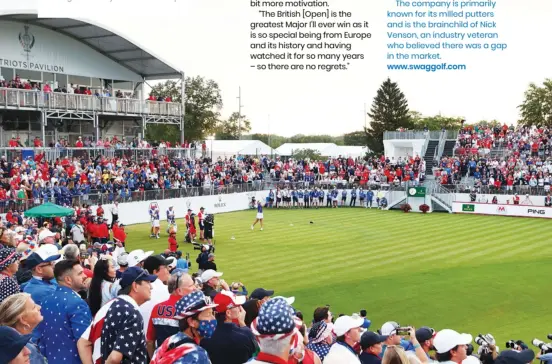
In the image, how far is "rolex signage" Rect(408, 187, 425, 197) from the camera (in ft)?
139

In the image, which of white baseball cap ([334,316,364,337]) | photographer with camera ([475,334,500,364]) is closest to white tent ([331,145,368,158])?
photographer with camera ([475,334,500,364])

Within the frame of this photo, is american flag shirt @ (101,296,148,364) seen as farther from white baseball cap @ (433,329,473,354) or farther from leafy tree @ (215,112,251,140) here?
leafy tree @ (215,112,251,140)

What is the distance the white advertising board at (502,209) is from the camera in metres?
37.4

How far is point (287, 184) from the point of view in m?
46.8

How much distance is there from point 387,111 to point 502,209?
51525 mm

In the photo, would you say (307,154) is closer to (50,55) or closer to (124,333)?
(50,55)

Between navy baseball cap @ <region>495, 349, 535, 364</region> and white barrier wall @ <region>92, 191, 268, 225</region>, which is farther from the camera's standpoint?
white barrier wall @ <region>92, 191, 268, 225</region>

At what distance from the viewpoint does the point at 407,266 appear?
67.8 ft

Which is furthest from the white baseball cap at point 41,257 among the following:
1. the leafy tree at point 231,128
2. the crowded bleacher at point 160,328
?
the leafy tree at point 231,128

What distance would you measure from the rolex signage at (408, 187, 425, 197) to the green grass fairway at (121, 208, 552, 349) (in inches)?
274

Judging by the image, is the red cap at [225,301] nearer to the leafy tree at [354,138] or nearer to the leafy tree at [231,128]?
the leafy tree at [231,128]

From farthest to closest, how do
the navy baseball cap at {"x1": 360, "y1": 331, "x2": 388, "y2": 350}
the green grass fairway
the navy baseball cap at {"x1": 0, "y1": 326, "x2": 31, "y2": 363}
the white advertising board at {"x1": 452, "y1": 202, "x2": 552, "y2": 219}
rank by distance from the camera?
the white advertising board at {"x1": 452, "y1": 202, "x2": 552, "y2": 219} → the green grass fairway → the navy baseball cap at {"x1": 360, "y1": 331, "x2": 388, "y2": 350} → the navy baseball cap at {"x1": 0, "y1": 326, "x2": 31, "y2": 363}

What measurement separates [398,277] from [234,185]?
26.2m

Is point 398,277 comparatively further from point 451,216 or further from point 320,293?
point 451,216
